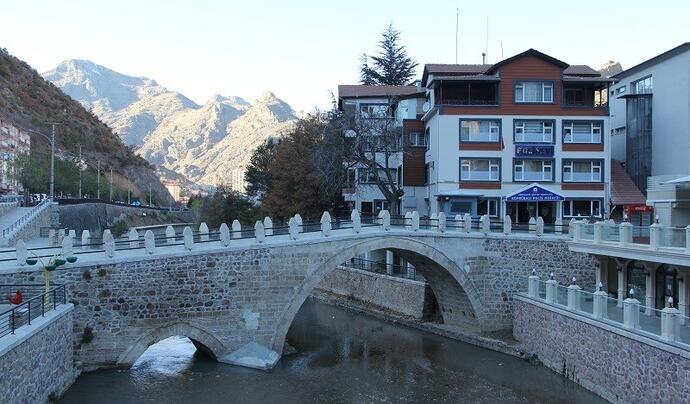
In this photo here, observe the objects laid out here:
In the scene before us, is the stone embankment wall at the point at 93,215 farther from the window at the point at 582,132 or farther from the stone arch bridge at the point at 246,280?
the window at the point at 582,132

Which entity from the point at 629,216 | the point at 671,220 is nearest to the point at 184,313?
the point at 671,220

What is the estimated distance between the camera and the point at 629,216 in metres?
31.9

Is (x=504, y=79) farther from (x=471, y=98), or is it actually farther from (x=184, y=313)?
(x=184, y=313)

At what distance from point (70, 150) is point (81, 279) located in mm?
77030

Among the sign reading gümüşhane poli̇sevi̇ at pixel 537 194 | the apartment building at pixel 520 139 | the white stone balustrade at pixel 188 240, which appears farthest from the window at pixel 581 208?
the white stone balustrade at pixel 188 240

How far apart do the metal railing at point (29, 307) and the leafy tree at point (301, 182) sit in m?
22.7

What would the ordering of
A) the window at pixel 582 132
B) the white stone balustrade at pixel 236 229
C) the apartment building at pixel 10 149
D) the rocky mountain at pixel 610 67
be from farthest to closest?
the rocky mountain at pixel 610 67 → the apartment building at pixel 10 149 → the window at pixel 582 132 → the white stone balustrade at pixel 236 229

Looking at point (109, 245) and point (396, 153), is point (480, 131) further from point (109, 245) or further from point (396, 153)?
point (109, 245)

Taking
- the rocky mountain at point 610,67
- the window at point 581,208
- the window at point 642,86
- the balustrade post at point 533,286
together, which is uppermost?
the rocky mountain at point 610,67

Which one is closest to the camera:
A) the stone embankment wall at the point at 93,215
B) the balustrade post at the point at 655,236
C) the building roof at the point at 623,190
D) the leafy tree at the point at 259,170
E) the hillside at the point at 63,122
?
the balustrade post at the point at 655,236

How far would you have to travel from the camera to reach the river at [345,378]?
21000 millimetres

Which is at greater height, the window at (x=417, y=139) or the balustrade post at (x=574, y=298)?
the window at (x=417, y=139)

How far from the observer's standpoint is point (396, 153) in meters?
44.8

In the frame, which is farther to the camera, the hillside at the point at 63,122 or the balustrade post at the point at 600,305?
the hillside at the point at 63,122
